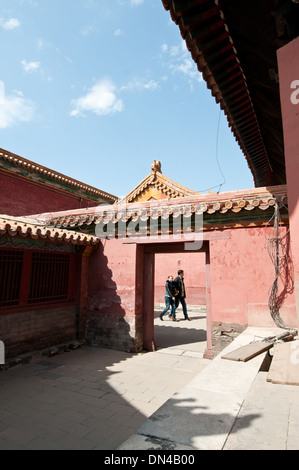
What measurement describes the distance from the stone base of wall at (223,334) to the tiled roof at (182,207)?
2336mm

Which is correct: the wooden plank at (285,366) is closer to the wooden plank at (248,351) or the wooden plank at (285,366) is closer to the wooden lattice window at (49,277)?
the wooden plank at (248,351)

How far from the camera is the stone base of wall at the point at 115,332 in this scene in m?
6.62

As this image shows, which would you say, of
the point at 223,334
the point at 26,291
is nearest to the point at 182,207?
the point at 223,334

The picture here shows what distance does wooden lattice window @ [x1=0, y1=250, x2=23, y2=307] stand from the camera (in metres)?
5.53

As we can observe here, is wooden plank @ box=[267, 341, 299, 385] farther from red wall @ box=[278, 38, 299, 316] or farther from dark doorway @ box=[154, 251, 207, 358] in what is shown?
dark doorway @ box=[154, 251, 207, 358]

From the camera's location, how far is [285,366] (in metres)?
2.76

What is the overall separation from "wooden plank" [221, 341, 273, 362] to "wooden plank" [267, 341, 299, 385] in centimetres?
28

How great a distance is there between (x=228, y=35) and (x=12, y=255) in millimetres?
5348

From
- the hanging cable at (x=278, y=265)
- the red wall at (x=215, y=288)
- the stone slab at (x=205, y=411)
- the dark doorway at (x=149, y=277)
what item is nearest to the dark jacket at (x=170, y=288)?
the dark doorway at (x=149, y=277)

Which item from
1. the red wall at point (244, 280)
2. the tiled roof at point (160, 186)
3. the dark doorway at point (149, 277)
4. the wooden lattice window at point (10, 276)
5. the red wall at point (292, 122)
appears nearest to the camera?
the red wall at point (292, 122)

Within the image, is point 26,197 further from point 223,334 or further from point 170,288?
point 223,334

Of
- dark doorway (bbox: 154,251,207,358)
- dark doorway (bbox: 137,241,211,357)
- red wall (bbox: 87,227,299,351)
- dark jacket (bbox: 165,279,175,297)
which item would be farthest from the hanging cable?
dark jacket (bbox: 165,279,175,297)

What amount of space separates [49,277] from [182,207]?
12.0 feet
